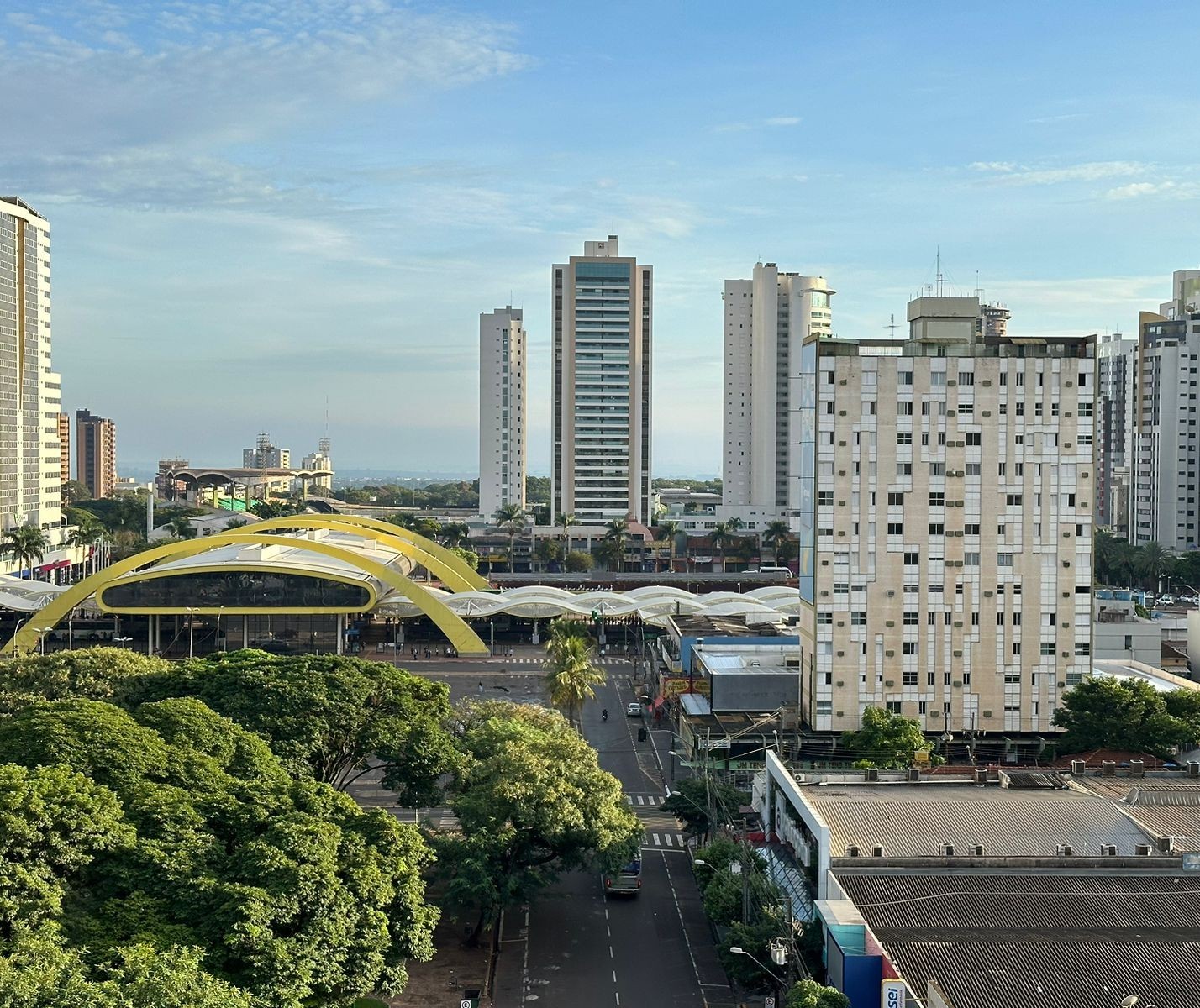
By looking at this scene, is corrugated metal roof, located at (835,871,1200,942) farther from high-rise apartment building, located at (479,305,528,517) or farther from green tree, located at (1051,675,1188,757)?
high-rise apartment building, located at (479,305,528,517)

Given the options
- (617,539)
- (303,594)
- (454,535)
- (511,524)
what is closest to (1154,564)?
(617,539)

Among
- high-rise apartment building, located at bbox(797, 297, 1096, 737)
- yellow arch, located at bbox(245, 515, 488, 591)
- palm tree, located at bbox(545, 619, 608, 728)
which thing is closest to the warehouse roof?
high-rise apartment building, located at bbox(797, 297, 1096, 737)

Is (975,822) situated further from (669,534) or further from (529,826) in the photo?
(669,534)

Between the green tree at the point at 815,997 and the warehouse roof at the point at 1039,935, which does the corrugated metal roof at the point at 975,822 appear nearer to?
the warehouse roof at the point at 1039,935

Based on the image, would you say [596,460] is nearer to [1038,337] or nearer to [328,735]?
[1038,337]

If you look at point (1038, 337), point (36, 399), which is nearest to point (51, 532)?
point (36, 399)

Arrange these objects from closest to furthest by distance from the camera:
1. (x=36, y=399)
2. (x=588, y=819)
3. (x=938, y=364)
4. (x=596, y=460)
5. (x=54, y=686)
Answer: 1. (x=588, y=819)
2. (x=54, y=686)
3. (x=938, y=364)
4. (x=36, y=399)
5. (x=596, y=460)
